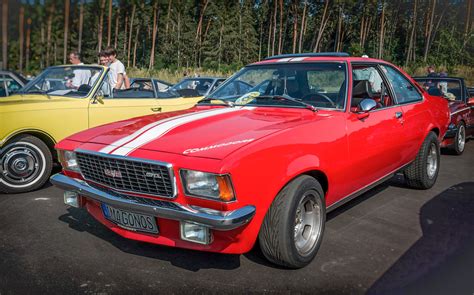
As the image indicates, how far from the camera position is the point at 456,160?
23.5ft

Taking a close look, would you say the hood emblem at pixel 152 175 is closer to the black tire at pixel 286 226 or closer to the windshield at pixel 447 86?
the black tire at pixel 286 226

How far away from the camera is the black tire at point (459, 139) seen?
7.56 m

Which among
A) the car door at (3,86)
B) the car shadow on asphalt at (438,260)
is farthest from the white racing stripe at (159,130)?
the car door at (3,86)

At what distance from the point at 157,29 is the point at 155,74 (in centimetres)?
1612

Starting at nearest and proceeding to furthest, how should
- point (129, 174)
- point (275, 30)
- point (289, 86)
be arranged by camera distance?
point (129, 174) → point (289, 86) → point (275, 30)

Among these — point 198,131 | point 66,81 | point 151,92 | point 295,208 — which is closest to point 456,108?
point 151,92

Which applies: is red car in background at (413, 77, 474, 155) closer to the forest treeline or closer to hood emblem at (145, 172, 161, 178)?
hood emblem at (145, 172, 161, 178)

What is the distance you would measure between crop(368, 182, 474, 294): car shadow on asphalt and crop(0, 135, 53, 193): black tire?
407 centimetres

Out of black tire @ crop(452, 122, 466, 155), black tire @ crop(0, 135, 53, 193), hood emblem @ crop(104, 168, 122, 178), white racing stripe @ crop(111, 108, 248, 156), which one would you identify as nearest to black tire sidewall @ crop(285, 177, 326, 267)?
white racing stripe @ crop(111, 108, 248, 156)

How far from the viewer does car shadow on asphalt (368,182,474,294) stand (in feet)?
8.83

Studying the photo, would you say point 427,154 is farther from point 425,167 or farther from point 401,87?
point 401,87

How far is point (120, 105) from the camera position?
5.76 meters

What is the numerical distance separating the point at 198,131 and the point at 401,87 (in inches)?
111

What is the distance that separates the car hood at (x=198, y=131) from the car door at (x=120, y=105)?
6.83 ft
